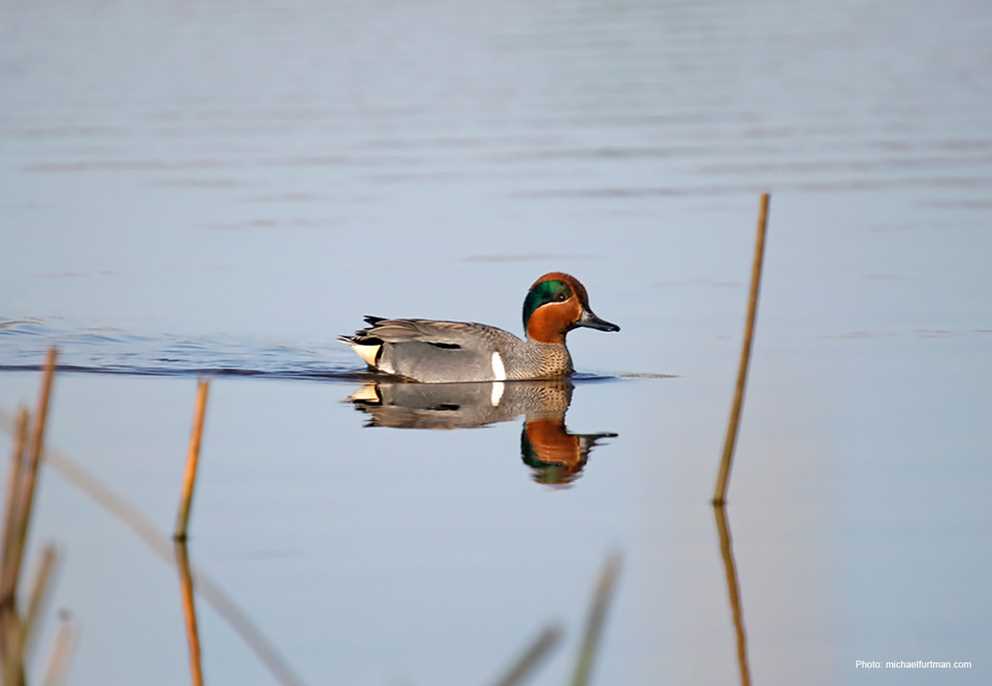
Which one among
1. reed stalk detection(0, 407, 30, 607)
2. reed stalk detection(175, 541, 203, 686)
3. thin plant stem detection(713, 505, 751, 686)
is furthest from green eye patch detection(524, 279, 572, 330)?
Result: reed stalk detection(0, 407, 30, 607)

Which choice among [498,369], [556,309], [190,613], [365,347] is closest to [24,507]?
[190,613]

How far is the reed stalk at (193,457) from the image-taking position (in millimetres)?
6379

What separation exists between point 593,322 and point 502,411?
150cm

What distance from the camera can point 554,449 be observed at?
968 centimetres

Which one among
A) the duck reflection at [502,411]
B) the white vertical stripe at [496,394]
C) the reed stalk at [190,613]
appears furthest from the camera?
the white vertical stripe at [496,394]

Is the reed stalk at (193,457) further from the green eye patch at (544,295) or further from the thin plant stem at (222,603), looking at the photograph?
the green eye patch at (544,295)

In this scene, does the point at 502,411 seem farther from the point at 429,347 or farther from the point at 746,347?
the point at 746,347

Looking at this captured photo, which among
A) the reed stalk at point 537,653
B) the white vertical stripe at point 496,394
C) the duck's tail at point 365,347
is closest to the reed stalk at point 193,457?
the reed stalk at point 537,653

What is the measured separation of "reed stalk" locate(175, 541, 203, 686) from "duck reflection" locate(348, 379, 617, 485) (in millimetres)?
2043

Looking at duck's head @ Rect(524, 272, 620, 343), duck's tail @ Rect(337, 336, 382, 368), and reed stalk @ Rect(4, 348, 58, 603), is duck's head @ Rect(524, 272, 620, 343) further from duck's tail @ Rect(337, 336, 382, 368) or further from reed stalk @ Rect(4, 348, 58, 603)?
reed stalk @ Rect(4, 348, 58, 603)

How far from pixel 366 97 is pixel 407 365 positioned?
1202 centimetres

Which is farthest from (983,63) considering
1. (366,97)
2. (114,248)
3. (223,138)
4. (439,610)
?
(439,610)

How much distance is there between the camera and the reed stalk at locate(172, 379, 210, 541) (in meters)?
6.38

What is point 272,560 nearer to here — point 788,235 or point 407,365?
point 407,365
